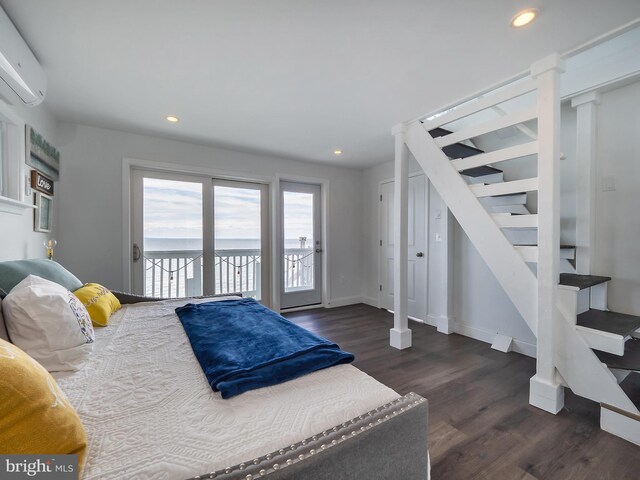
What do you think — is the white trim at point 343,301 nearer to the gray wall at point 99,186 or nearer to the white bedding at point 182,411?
the gray wall at point 99,186

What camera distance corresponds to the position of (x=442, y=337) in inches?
125

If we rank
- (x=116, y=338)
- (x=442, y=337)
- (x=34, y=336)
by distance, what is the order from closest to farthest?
(x=34, y=336), (x=116, y=338), (x=442, y=337)

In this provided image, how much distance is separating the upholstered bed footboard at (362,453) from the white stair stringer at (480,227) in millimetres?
1536

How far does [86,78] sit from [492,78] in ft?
10.0

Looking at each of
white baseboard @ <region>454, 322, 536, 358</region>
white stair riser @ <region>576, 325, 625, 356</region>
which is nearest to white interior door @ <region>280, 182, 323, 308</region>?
white baseboard @ <region>454, 322, 536, 358</region>

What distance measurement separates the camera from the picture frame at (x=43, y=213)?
90.1 inches

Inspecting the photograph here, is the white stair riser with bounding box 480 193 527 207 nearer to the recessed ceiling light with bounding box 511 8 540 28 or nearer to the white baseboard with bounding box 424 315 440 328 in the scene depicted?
the recessed ceiling light with bounding box 511 8 540 28

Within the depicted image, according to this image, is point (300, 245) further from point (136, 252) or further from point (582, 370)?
point (582, 370)

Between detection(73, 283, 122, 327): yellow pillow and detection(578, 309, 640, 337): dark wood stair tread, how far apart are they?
2.99 meters

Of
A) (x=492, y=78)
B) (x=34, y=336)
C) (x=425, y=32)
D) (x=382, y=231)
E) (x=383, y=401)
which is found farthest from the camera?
(x=382, y=231)

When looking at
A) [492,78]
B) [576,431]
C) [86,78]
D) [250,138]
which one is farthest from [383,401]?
[250,138]

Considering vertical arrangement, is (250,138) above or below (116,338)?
above

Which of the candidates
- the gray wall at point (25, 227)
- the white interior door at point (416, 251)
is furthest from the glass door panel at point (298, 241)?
the gray wall at point (25, 227)

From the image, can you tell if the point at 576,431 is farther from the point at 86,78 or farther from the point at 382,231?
the point at 86,78
